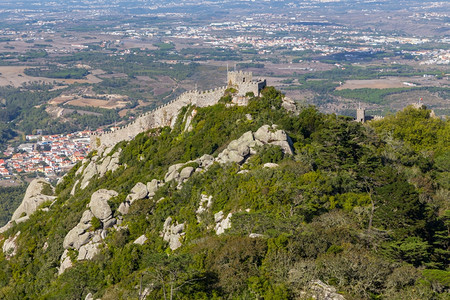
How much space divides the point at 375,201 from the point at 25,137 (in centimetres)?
12902

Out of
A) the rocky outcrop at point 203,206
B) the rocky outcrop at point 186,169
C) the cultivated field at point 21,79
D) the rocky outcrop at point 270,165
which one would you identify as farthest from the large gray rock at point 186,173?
the cultivated field at point 21,79

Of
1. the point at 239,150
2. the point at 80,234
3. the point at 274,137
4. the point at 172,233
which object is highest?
the point at 274,137

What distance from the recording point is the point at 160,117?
49.4 meters

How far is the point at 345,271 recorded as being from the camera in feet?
64.3

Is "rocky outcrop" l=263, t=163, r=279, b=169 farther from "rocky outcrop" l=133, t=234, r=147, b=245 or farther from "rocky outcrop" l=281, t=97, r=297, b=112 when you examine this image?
"rocky outcrop" l=281, t=97, r=297, b=112

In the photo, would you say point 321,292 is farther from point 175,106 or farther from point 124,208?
point 175,106

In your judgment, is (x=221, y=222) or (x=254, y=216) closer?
(x=254, y=216)

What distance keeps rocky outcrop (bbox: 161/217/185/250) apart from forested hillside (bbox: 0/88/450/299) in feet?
0.28

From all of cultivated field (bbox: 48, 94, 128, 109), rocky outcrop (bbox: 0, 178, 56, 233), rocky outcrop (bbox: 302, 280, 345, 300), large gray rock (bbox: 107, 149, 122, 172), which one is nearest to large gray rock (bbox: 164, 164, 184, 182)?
large gray rock (bbox: 107, 149, 122, 172)

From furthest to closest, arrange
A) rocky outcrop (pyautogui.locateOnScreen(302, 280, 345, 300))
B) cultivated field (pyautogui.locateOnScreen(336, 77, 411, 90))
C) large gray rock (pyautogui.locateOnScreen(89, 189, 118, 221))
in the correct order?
1. cultivated field (pyautogui.locateOnScreen(336, 77, 411, 90))
2. large gray rock (pyautogui.locateOnScreen(89, 189, 118, 221))
3. rocky outcrop (pyautogui.locateOnScreen(302, 280, 345, 300))

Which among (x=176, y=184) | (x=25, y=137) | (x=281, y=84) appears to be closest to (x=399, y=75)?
(x=281, y=84)

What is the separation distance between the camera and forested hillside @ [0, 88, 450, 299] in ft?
66.5

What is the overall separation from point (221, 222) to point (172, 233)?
3.91 meters

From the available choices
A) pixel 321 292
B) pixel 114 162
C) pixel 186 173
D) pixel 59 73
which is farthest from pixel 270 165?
pixel 59 73
